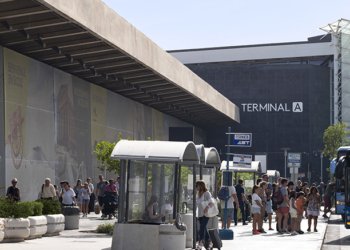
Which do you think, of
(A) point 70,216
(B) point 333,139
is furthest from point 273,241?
(B) point 333,139

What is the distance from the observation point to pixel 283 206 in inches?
719

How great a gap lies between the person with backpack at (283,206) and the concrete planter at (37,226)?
7.25 metres

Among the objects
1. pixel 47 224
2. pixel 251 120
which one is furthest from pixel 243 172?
pixel 251 120

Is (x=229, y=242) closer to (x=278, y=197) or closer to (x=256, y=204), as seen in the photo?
(x=256, y=204)

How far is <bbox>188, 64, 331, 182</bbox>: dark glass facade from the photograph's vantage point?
5869 centimetres

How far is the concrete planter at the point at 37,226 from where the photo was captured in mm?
14414

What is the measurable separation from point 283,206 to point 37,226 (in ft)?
25.3

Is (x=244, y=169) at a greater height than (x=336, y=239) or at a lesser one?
greater

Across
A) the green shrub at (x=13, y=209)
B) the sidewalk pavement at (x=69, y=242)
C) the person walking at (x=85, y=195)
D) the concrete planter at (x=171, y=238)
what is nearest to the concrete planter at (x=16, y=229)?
the green shrub at (x=13, y=209)

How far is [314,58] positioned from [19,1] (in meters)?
55.2

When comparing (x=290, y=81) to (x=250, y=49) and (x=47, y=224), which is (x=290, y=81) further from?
(x=47, y=224)

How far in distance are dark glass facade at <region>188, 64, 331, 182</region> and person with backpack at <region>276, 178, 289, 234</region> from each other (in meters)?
40.0

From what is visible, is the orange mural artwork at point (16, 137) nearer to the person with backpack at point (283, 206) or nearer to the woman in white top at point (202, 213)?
the person with backpack at point (283, 206)

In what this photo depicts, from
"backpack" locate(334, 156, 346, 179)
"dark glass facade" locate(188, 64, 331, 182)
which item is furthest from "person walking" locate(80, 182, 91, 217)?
"dark glass facade" locate(188, 64, 331, 182)
